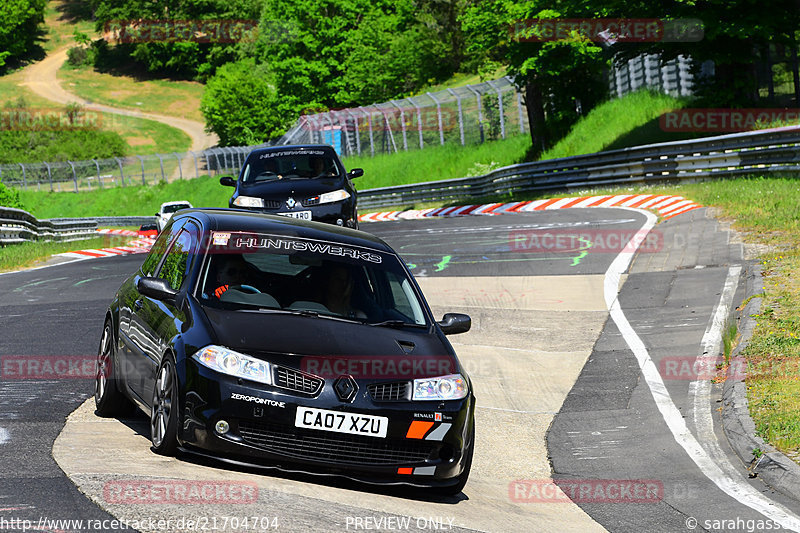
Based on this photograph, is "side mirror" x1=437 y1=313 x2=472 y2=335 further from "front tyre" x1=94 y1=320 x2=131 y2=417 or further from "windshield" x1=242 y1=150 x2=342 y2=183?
"windshield" x1=242 y1=150 x2=342 y2=183

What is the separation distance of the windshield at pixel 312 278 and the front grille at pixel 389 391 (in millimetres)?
826

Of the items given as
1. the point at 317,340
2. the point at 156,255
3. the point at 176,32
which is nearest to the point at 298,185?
the point at 156,255

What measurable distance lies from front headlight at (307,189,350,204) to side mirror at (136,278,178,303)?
10.4 m

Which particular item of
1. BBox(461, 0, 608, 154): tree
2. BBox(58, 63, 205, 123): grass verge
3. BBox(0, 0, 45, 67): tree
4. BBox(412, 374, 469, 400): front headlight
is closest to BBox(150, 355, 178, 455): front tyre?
BBox(412, 374, 469, 400): front headlight

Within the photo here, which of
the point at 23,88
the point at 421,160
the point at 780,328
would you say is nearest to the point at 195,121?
the point at 23,88

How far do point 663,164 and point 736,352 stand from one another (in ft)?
61.2

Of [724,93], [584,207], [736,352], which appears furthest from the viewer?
[724,93]

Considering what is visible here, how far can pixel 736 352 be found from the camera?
35.0 feet

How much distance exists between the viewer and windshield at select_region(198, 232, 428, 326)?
7.52m

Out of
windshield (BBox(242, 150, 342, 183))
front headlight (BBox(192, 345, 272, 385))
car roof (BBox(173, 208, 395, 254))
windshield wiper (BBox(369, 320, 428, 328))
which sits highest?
car roof (BBox(173, 208, 395, 254))

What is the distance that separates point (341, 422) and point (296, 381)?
35 centimetres

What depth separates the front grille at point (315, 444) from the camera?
6469mm

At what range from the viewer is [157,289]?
7281 millimetres

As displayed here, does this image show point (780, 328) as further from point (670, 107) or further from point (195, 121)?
Answer: point (195, 121)
